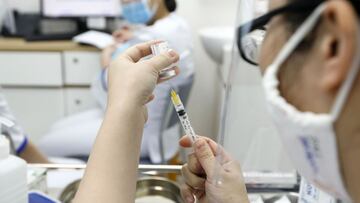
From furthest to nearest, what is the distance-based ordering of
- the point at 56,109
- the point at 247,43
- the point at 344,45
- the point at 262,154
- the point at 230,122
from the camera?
the point at 56,109, the point at 262,154, the point at 230,122, the point at 247,43, the point at 344,45

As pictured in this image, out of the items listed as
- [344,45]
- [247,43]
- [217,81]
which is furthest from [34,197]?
[217,81]

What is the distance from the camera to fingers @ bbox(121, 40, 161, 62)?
2.45ft

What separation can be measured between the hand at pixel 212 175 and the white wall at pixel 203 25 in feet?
5.76

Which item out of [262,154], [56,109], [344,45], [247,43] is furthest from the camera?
[56,109]

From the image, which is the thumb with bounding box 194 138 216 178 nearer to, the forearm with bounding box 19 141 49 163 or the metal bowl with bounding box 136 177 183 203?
the metal bowl with bounding box 136 177 183 203

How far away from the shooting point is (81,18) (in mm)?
2541

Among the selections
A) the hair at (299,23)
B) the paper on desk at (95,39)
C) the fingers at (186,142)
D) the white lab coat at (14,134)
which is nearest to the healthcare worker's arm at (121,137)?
the fingers at (186,142)

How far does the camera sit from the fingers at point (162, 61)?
27.6 inches

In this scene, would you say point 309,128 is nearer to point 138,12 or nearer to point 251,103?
point 251,103

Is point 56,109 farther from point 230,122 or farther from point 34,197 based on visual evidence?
point 230,122

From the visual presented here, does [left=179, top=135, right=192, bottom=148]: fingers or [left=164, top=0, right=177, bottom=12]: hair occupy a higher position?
[left=179, top=135, right=192, bottom=148]: fingers

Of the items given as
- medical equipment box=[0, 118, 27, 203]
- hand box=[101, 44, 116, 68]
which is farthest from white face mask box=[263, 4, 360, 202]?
hand box=[101, 44, 116, 68]

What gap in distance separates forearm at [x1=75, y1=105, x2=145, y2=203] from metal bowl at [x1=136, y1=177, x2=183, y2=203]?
0.90 feet

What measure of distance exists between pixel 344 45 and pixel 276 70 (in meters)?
0.09
